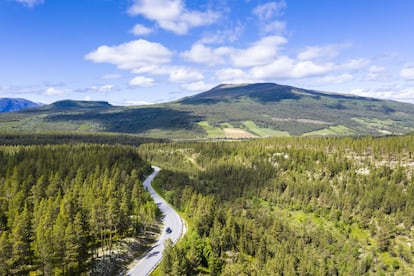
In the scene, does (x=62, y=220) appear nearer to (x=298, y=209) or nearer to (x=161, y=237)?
(x=161, y=237)

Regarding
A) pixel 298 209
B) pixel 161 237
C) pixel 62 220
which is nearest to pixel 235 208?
pixel 298 209

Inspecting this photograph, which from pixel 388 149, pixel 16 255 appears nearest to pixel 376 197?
pixel 388 149

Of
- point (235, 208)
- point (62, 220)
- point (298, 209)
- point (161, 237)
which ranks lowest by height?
point (298, 209)

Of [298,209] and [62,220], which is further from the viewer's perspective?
[298,209]

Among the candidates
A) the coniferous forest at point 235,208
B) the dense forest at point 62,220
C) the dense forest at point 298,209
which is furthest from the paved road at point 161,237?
the dense forest at point 62,220

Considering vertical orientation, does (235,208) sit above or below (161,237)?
below

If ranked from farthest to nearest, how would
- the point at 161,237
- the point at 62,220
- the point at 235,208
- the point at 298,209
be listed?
the point at 298,209, the point at 235,208, the point at 161,237, the point at 62,220

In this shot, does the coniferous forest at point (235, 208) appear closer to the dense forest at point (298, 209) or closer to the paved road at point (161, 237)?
the dense forest at point (298, 209)
